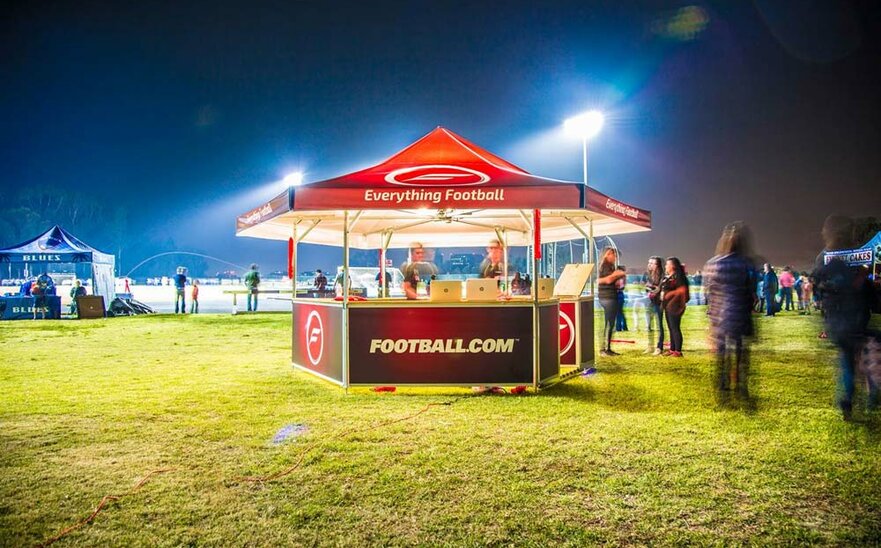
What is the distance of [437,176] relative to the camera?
672 centimetres

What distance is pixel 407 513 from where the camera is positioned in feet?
11.3

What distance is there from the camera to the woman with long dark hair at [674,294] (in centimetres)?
1005

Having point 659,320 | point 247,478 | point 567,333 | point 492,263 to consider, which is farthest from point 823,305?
point 492,263

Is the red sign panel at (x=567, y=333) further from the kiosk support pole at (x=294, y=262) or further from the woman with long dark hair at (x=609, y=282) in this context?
the kiosk support pole at (x=294, y=262)

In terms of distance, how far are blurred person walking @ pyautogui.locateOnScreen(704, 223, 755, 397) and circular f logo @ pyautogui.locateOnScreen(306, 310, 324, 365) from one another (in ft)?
17.0

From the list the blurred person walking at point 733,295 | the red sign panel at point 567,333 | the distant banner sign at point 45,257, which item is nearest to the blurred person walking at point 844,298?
the blurred person walking at point 733,295

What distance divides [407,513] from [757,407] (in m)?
4.79

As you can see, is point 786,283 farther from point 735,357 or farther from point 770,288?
point 735,357

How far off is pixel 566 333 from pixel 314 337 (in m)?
4.02

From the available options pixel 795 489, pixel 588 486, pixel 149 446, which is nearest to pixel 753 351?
pixel 795 489

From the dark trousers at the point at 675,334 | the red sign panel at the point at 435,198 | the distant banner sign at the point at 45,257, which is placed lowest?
the dark trousers at the point at 675,334

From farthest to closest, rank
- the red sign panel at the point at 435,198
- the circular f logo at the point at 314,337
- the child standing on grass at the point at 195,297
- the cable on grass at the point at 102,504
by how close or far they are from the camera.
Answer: the child standing on grass at the point at 195,297 < the circular f logo at the point at 314,337 < the red sign panel at the point at 435,198 < the cable on grass at the point at 102,504

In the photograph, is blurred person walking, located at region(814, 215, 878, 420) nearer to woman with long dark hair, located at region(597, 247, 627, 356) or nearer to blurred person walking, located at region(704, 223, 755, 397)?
blurred person walking, located at region(704, 223, 755, 397)

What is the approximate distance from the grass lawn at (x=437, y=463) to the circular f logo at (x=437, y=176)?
2.72m
